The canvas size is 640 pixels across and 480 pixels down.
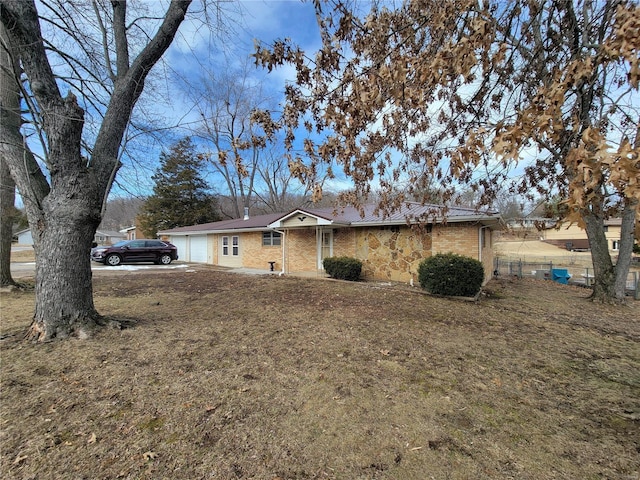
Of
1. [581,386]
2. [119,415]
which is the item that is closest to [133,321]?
[119,415]

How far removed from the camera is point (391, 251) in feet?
40.0

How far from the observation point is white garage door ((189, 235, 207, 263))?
2073 cm

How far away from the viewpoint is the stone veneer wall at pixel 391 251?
11.4 m

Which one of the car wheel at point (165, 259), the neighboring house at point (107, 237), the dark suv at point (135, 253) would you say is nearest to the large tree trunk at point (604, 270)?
the car wheel at point (165, 259)

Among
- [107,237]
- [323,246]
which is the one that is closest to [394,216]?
[323,246]

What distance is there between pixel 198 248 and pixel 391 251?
14.6 metres

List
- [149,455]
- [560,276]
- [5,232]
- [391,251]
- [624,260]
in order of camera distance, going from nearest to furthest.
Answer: [149,455], [5,232], [624,260], [391,251], [560,276]

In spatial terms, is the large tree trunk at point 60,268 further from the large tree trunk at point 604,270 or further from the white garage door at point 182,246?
the white garage door at point 182,246

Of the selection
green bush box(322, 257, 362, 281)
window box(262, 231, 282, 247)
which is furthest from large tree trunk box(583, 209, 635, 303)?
window box(262, 231, 282, 247)

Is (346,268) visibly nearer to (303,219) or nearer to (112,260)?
(303,219)

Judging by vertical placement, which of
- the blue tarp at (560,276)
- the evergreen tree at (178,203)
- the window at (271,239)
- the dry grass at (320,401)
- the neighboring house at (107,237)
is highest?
the evergreen tree at (178,203)

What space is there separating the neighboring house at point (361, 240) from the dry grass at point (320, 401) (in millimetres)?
4332

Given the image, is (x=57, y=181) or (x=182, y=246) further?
(x=182, y=246)

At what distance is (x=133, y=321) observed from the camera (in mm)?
5445
